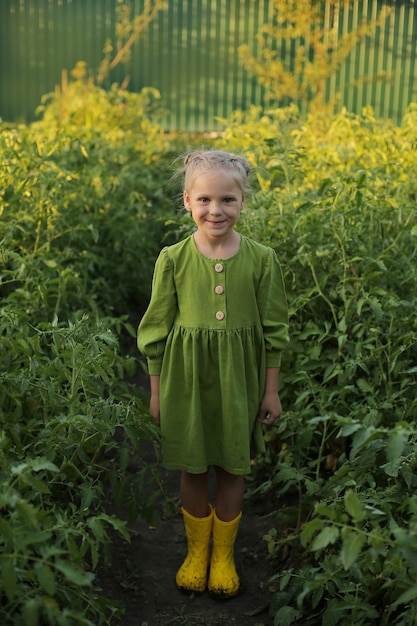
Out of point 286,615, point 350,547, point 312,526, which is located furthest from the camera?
point 286,615

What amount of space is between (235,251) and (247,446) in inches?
23.5

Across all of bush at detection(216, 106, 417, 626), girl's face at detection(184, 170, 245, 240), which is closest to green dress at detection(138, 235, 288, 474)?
girl's face at detection(184, 170, 245, 240)

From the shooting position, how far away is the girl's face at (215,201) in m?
2.41

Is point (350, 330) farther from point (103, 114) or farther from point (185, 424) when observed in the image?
point (103, 114)

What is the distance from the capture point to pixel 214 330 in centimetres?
249

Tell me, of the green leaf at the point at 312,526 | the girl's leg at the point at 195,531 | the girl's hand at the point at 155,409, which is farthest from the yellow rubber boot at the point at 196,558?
the green leaf at the point at 312,526

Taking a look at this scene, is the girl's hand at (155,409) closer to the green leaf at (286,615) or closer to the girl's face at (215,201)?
the girl's face at (215,201)

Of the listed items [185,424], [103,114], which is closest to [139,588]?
[185,424]

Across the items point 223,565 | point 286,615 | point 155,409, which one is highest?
point 155,409

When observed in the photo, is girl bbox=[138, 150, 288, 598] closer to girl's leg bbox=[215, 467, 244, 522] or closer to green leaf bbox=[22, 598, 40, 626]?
girl's leg bbox=[215, 467, 244, 522]

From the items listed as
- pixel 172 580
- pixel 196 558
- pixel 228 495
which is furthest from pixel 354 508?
pixel 172 580

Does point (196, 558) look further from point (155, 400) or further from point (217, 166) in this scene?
point (217, 166)

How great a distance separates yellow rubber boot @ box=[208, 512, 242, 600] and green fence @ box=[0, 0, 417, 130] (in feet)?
31.2

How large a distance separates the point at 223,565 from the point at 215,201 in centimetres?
118
